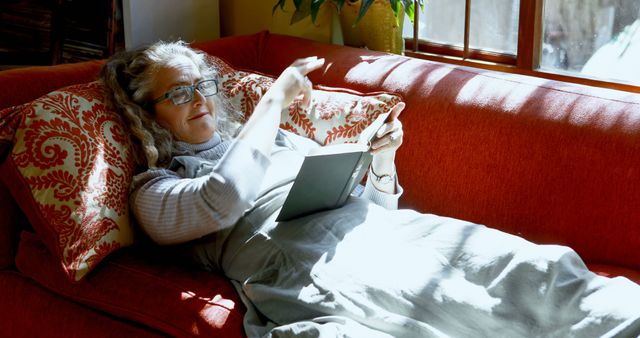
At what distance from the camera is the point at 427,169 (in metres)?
2.00

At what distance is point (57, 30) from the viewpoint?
2.58 meters

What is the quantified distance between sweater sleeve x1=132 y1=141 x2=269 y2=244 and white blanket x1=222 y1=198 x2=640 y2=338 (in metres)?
0.11

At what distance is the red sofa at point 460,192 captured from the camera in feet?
5.36

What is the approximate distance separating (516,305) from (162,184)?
759 millimetres

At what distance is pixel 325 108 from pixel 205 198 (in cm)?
59

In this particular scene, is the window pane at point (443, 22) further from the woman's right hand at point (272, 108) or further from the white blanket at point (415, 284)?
the white blanket at point (415, 284)

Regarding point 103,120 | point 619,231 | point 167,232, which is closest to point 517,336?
Result: point 619,231

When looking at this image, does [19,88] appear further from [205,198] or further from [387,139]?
[387,139]

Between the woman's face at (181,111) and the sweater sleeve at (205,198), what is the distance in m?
0.20

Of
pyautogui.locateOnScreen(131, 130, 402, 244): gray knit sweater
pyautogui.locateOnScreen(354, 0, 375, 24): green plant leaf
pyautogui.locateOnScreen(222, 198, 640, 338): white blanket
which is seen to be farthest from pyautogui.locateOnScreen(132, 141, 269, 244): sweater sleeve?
pyautogui.locateOnScreen(354, 0, 375, 24): green plant leaf

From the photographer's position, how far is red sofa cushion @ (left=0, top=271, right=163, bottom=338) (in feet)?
5.36

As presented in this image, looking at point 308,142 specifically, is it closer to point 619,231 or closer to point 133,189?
point 133,189

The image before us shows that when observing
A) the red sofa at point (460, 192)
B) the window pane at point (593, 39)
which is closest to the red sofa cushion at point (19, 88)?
the red sofa at point (460, 192)

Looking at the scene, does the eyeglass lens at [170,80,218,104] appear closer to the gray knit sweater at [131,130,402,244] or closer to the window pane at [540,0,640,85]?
the gray knit sweater at [131,130,402,244]
